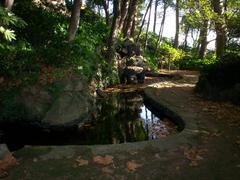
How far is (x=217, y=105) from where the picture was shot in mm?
11484

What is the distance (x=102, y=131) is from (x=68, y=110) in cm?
123

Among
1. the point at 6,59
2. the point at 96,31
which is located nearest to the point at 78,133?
the point at 6,59

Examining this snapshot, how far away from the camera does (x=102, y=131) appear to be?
392 inches

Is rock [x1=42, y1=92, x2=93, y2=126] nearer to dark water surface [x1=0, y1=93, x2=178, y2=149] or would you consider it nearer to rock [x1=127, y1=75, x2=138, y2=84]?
dark water surface [x1=0, y1=93, x2=178, y2=149]

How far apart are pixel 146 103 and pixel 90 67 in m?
3.06

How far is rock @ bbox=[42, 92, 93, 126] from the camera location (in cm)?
979

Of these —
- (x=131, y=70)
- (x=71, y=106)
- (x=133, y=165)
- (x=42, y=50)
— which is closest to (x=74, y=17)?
(x=42, y=50)

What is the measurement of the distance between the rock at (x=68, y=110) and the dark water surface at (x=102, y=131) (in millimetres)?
245

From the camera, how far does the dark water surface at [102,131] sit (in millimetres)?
9086

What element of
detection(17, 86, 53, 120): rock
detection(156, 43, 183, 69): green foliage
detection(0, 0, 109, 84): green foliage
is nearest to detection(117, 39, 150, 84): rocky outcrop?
detection(0, 0, 109, 84): green foliage

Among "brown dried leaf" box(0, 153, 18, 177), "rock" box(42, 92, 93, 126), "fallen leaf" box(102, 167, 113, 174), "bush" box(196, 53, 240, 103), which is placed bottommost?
"fallen leaf" box(102, 167, 113, 174)

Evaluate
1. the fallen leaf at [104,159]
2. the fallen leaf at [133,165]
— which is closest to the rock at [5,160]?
the fallen leaf at [104,159]

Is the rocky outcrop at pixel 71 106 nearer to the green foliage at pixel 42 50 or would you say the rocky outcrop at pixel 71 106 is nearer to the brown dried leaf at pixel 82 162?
the green foliage at pixel 42 50

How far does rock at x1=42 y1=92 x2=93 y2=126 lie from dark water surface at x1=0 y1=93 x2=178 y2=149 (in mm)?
245
